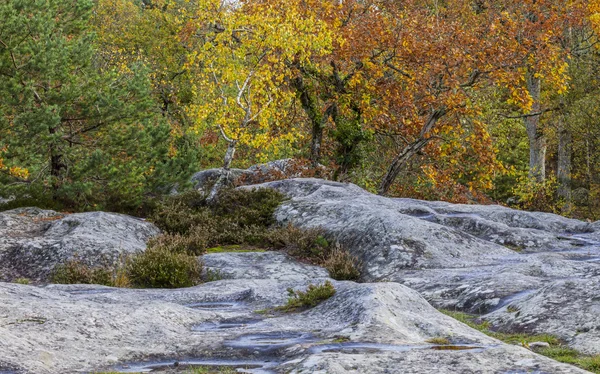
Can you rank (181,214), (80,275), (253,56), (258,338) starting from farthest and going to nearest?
(253,56) → (181,214) → (80,275) → (258,338)

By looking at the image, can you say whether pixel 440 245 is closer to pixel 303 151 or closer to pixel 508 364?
pixel 508 364

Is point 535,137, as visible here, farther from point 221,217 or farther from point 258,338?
point 258,338

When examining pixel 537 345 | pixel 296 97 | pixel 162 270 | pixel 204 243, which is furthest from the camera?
pixel 296 97

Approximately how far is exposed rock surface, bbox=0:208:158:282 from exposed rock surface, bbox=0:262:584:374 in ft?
19.0

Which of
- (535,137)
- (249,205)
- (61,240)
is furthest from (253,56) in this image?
(535,137)

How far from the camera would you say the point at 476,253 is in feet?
46.3

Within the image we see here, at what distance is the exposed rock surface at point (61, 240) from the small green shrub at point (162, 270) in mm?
1550

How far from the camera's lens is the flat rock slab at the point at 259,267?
1328cm

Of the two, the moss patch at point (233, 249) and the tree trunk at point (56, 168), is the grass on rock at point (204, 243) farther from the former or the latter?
the tree trunk at point (56, 168)

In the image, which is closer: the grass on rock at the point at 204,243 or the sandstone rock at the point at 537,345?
the sandstone rock at the point at 537,345

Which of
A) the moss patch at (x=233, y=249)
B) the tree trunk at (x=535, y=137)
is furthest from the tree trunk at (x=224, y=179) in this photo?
the tree trunk at (x=535, y=137)

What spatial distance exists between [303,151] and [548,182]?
12.3m

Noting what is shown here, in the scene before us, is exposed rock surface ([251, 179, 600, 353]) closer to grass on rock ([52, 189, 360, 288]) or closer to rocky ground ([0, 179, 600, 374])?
rocky ground ([0, 179, 600, 374])

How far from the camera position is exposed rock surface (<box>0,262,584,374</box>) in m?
5.27
